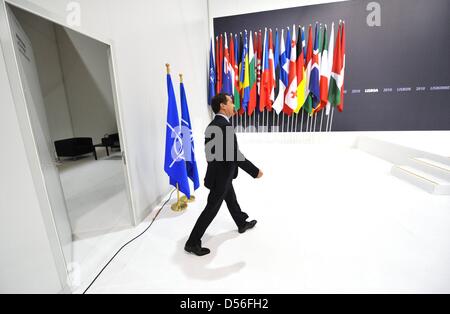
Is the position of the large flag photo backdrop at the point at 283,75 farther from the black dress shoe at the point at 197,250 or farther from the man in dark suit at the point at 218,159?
the black dress shoe at the point at 197,250

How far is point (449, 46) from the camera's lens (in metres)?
3.88

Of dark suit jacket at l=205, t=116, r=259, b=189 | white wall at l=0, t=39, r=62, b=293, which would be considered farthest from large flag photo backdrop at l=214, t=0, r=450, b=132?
white wall at l=0, t=39, r=62, b=293

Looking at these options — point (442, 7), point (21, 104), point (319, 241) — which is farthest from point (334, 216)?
point (442, 7)

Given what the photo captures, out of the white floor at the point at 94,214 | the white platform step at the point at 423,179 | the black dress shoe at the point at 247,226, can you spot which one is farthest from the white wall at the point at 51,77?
the white platform step at the point at 423,179

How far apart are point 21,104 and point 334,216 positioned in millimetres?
2447

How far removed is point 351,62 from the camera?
4.28m

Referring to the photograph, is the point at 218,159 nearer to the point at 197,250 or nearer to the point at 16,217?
the point at 197,250

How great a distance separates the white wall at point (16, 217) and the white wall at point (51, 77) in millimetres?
4605

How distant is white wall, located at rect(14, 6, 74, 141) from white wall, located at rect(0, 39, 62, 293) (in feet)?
15.1

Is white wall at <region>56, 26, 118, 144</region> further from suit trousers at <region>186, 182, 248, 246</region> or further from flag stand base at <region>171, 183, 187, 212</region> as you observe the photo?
suit trousers at <region>186, 182, 248, 246</region>

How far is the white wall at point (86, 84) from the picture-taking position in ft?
15.3

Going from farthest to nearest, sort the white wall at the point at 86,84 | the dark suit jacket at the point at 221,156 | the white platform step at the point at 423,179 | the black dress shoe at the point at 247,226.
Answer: the white wall at the point at 86,84
the white platform step at the point at 423,179
the black dress shoe at the point at 247,226
the dark suit jacket at the point at 221,156

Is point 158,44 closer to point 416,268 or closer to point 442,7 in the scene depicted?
point 416,268

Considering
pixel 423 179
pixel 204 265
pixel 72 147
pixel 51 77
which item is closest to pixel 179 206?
pixel 204 265
